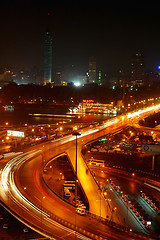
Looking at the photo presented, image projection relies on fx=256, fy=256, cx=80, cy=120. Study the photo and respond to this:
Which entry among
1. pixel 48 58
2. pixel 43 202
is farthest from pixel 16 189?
pixel 48 58

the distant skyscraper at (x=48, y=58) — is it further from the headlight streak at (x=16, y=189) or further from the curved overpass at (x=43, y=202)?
the headlight streak at (x=16, y=189)

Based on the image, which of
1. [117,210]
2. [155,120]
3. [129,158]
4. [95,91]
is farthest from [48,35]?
[117,210]

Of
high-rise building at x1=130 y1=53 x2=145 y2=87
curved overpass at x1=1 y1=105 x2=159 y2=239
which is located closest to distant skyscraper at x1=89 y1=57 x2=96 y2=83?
high-rise building at x1=130 y1=53 x2=145 y2=87

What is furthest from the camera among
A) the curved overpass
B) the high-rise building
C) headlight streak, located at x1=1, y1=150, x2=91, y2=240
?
the high-rise building

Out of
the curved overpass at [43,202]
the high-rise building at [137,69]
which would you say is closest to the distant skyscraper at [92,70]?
the high-rise building at [137,69]

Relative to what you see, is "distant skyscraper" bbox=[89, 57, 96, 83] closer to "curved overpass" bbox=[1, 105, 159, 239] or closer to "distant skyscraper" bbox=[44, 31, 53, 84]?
"distant skyscraper" bbox=[44, 31, 53, 84]

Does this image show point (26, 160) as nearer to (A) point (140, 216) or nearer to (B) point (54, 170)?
(B) point (54, 170)

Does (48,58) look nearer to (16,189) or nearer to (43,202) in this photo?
(16,189)
